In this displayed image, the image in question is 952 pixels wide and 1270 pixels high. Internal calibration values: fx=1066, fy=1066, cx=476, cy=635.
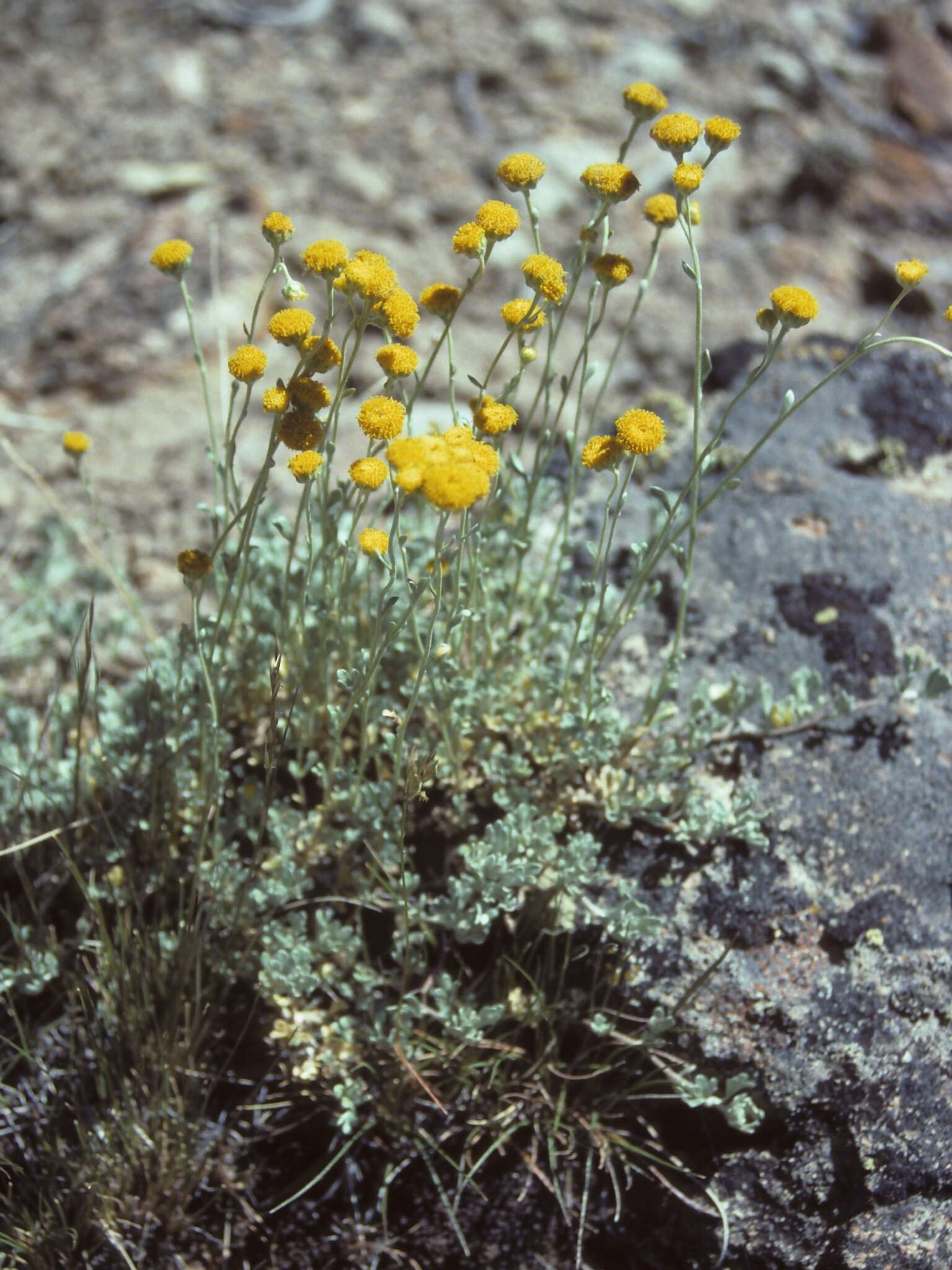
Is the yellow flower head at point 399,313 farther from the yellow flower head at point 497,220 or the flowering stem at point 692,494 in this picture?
the flowering stem at point 692,494

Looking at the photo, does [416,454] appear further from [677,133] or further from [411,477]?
[677,133]

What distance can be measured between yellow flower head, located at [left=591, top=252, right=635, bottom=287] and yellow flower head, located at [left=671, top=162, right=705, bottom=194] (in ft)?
0.72

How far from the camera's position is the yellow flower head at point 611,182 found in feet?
6.68

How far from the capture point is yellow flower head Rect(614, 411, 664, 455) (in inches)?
76.5

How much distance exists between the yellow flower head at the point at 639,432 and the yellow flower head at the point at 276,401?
604mm

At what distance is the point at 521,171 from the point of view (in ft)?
6.77

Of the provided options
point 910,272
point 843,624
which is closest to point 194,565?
point 910,272

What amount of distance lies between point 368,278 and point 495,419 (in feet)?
Answer: 1.13

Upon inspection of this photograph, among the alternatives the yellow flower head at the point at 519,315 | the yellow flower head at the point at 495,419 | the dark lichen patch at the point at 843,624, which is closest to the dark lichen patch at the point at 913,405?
the dark lichen patch at the point at 843,624

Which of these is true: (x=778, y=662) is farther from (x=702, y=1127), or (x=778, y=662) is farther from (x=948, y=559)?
(x=702, y=1127)

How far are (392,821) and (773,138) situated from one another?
4156 millimetres

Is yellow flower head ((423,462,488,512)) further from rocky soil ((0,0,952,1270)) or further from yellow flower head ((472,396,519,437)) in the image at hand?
rocky soil ((0,0,952,1270))

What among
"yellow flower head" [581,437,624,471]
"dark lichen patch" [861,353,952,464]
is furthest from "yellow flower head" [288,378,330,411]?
"dark lichen patch" [861,353,952,464]

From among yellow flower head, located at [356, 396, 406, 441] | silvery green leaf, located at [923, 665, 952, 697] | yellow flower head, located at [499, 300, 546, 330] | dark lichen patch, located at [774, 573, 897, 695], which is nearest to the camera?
yellow flower head, located at [356, 396, 406, 441]
